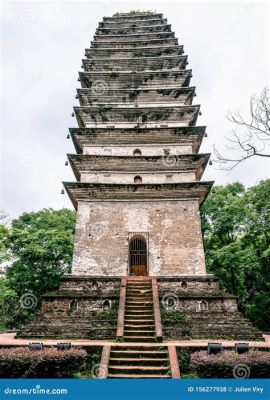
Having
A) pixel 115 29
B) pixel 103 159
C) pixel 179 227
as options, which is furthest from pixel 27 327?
pixel 115 29

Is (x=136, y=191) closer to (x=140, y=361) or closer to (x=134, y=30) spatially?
(x=140, y=361)

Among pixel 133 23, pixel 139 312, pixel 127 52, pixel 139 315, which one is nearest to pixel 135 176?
pixel 139 312

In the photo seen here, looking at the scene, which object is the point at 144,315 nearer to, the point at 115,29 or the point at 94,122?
the point at 94,122

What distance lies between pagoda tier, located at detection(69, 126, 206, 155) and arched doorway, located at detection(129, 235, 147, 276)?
426 centimetres

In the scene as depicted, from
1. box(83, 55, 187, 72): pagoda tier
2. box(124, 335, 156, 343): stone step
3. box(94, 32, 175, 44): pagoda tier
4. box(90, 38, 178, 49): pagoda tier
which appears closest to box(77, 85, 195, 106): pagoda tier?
box(83, 55, 187, 72): pagoda tier

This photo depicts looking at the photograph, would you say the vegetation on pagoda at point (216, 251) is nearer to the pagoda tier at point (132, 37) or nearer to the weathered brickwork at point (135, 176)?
the weathered brickwork at point (135, 176)

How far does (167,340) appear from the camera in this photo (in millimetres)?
10125

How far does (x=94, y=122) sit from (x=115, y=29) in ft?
29.4

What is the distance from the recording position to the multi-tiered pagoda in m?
11.0

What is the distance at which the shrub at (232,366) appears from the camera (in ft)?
20.5

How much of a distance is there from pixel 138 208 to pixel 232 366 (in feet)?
30.9

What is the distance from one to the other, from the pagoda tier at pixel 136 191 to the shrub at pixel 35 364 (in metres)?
8.75

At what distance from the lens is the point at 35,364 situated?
6547 millimetres

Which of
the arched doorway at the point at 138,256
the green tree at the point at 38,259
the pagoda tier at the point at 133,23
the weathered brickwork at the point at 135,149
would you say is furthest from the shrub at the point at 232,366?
the pagoda tier at the point at 133,23
